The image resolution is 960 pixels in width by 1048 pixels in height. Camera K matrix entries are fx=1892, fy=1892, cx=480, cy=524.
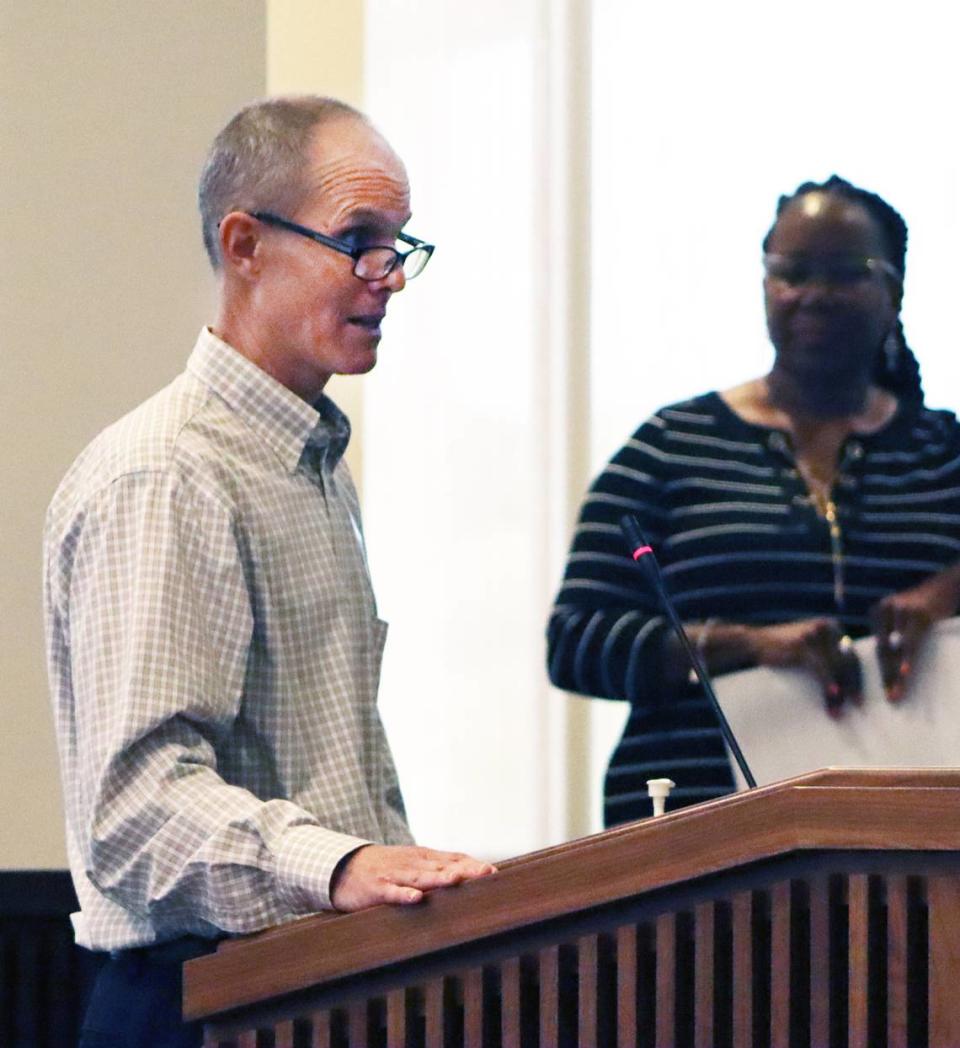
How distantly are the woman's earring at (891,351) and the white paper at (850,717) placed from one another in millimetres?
340

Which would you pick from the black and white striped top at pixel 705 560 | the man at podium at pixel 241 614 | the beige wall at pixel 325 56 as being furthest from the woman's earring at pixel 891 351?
the beige wall at pixel 325 56

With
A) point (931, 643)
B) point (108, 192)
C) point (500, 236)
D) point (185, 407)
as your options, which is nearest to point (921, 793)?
point (185, 407)

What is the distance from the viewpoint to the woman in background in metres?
2.22

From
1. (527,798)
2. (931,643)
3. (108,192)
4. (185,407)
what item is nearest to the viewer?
(185,407)

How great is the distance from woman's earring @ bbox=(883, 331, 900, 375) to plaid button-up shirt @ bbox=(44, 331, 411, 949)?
3.21ft

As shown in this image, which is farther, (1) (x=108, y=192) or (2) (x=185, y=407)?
(1) (x=108, y=192)

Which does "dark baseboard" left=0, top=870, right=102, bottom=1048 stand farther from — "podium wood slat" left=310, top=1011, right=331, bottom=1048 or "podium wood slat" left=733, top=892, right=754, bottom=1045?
"podium wood slat" left=733, top=892, right=754, bottom=1045

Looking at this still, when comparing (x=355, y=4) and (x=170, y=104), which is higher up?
(x=355, y=4)

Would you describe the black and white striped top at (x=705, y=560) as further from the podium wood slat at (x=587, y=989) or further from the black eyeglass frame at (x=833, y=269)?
the podium wood slat at (x=587, y=989)

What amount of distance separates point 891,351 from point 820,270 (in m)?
0.16

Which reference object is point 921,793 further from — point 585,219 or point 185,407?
point 585,219

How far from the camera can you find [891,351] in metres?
2.36

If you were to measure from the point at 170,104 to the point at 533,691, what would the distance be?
1.18 m

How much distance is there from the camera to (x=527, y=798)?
333cm
